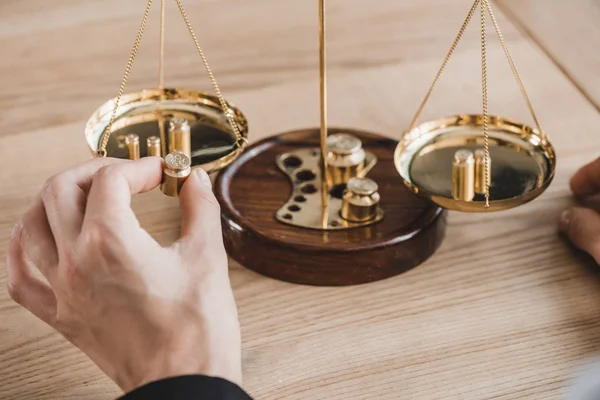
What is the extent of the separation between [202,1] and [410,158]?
0.80m

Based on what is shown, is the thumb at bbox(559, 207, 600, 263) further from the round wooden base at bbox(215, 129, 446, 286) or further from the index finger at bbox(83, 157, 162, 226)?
the index finger at bbox(83, 157, 162, 226)

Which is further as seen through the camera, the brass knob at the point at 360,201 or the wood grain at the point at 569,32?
the wood grain at the point at 569,32

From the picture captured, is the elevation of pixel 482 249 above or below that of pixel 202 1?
below

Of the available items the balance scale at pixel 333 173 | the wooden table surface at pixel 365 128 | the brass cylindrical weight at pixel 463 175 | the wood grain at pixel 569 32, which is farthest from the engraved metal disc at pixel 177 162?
the wood grain at pixel 569 32

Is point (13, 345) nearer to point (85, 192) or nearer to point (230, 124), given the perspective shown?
point (85, 192)

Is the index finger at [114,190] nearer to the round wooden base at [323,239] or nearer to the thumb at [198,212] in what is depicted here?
the thumb at [198,212]

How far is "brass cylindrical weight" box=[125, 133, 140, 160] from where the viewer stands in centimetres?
125

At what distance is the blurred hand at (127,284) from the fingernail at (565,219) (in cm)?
57

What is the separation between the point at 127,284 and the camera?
85 centimetres

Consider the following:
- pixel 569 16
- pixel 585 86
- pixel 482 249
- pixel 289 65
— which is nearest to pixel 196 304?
pixel 482 249

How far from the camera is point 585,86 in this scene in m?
1.61

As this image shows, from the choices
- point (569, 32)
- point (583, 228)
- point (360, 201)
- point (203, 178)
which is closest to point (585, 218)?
point (583, 228)

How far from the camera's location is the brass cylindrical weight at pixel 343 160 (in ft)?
4.30

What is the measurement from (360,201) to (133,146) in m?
0.32
